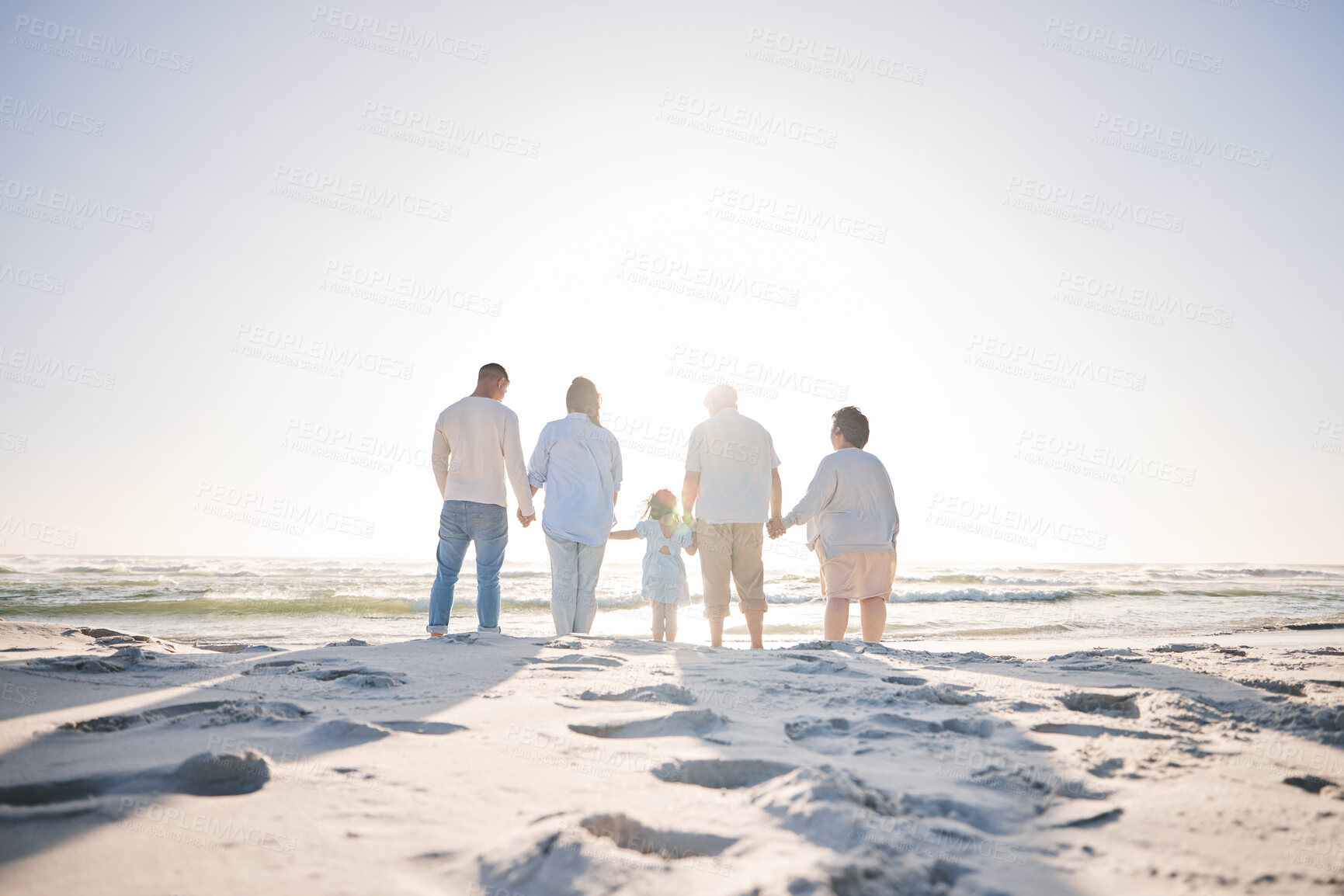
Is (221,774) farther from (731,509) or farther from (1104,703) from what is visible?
(731,509)

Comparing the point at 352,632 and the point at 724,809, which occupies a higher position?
the point at 724,809

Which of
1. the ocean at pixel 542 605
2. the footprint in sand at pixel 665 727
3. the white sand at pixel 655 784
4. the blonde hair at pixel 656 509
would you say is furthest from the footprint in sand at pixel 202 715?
the ocean at pixel 542 605

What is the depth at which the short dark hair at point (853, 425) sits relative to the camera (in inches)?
204

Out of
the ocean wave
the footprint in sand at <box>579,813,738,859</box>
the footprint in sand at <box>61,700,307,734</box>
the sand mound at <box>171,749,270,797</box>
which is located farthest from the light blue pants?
the ocean wave

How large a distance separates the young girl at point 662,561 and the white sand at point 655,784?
3.43 m

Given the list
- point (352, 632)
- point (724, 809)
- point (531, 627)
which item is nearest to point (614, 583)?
point (531, 627)

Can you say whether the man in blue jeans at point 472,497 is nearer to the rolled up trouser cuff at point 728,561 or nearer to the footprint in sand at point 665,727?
the rolled up trouser cuff at point 728,561

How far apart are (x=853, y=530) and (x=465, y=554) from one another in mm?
2936

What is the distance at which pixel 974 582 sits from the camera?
730 inches

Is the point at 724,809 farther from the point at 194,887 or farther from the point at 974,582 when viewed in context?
the point at 974,582

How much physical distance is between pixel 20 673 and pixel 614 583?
50.0ft

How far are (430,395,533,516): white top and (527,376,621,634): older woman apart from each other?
0.16 meters

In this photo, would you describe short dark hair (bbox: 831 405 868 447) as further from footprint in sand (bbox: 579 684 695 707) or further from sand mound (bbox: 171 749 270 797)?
sand mound (bbox: 171 749 270 797)

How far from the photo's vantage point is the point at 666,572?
6551 millimetres
